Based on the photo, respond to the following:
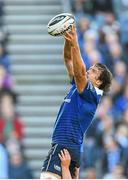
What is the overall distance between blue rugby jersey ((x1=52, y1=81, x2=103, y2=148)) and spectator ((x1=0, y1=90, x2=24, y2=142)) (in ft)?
16.6

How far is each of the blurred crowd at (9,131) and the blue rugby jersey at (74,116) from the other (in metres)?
4.48

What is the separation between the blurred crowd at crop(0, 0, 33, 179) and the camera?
1555cm

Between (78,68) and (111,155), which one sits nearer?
(78,68)

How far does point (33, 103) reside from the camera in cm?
1789

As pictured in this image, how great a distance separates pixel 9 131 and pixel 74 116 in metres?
5.25

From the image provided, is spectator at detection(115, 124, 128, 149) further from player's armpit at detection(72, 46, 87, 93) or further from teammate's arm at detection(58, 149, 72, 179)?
player's armpit at detection(72, 46, 87, 93)

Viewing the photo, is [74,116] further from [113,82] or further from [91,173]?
[113,82]

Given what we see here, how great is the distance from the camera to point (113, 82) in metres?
17.0

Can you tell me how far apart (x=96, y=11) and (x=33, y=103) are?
2016mm

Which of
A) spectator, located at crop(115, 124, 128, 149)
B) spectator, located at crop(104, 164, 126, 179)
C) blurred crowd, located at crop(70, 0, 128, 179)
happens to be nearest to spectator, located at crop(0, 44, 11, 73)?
blurred crowd, located at crop(70, 0, 128, 179)

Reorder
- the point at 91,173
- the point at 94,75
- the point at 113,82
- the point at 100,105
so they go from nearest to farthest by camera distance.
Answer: the point at 94,75 < the point at 91,173 < the point at 100,105 < the point at 113,82

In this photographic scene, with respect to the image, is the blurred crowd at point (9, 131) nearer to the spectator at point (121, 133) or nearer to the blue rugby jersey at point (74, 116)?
the spectator at point (121, 133)

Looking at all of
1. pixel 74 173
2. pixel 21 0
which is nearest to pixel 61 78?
pixel 21 0

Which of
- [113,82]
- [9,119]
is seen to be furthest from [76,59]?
[113,82]
